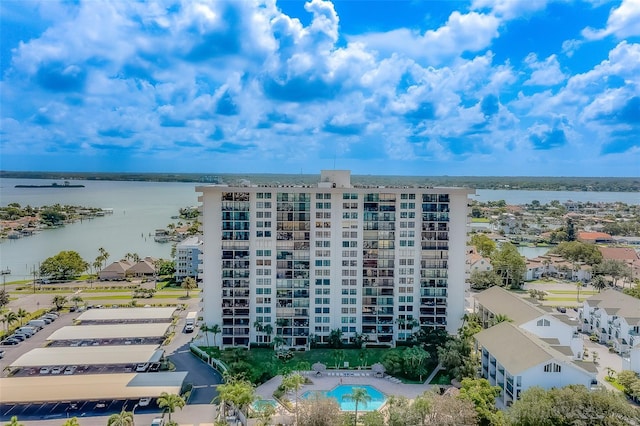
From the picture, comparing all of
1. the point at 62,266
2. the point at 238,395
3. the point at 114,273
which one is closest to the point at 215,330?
the point at 238,395

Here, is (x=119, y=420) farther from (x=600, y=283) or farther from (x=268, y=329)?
(x=600, y=283)

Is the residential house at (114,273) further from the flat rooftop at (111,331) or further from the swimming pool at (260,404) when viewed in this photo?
the swimming pool at (260,404)

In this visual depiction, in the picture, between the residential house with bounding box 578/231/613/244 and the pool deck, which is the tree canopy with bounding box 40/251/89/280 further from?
the residential house with bounding box 578/231/613/244

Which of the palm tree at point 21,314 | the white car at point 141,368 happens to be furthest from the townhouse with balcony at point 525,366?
the palm tree at point 21,314

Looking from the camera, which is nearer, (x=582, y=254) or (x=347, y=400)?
(x=347, y=400)

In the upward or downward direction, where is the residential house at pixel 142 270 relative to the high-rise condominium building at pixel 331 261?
downward

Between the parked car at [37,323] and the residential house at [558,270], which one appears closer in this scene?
the parked car at [37,323]

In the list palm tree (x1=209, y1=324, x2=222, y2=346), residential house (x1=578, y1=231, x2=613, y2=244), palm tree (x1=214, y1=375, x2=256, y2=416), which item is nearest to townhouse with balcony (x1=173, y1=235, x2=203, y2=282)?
palm tree (x1=209, y1=324, x2=222, y2=346)
